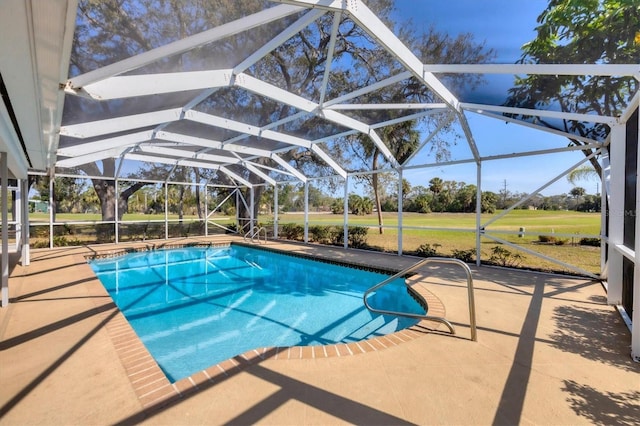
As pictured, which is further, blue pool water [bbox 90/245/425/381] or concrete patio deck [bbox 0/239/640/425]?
blue pool water [bbox 90/245/425/381]

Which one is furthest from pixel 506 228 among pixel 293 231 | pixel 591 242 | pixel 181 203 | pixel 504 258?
pixel 181 203

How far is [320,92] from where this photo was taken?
6031 millimetres

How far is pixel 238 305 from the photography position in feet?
20.1

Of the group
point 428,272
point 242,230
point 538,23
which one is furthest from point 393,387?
point 242,230

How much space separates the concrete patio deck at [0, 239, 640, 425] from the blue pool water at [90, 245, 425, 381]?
105 cm

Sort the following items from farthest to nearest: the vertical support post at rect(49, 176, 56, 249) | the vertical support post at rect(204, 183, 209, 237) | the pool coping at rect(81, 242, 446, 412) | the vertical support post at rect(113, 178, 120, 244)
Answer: the vertical support post at rect(204, 183, 209, 237) → the vertical support post at rect(113, 178, 120, 244) → the vertical support post at rect(49, 176, 56, 249) → the pool coping at rect(81, 242, 446, 412)

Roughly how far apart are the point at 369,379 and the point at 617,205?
501 cm

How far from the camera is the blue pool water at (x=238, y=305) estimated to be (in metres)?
4.43

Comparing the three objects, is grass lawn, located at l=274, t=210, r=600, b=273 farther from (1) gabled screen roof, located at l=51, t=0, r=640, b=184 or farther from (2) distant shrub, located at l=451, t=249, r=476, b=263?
(1) gabled screen roof, located at l=51, t=0, r=640, b=184

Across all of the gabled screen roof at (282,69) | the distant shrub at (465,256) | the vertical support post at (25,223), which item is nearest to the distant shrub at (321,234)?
the distant shrub at (465,256)

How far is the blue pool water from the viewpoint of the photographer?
4.43m

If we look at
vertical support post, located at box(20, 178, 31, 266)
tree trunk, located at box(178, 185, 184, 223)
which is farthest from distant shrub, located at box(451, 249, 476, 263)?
tree trunk, located at box(178, 185, 184, 223)

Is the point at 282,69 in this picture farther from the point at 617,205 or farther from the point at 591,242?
the point at 591,242

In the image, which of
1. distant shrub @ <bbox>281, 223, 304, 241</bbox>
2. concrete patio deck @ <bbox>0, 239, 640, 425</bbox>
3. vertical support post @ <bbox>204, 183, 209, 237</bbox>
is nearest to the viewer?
concrete patio deck @ <bbox>0, 239, 640, 425</bbox>
